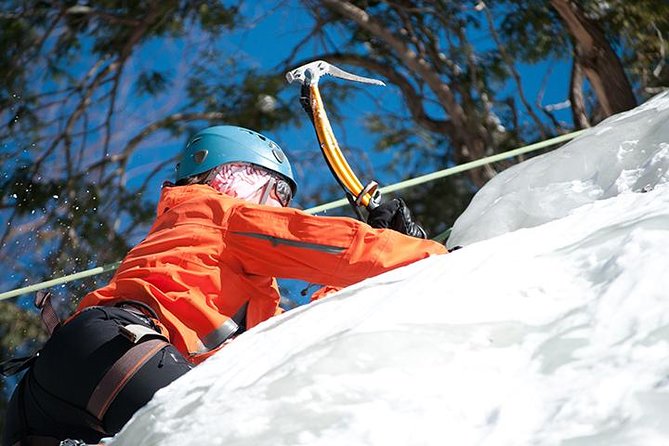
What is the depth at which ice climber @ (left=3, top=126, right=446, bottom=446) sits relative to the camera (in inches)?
82.0

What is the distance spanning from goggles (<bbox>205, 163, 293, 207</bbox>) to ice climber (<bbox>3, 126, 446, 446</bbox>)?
0.20 meters

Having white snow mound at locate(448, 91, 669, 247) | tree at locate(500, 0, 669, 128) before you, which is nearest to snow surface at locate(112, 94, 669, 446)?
white snow mound at locate(448, 91, 669, 247)

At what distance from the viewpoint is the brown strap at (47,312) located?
7.70 feet

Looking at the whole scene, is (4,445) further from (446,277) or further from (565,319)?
(565,319)

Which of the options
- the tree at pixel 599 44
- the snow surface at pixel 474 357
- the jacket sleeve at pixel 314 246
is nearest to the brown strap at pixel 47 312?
the jacket sleeve at pixel 314 246

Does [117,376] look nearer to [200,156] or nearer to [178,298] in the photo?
[178,298]

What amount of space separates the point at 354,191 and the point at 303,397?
1503 millimetres

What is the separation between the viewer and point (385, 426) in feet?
4.39

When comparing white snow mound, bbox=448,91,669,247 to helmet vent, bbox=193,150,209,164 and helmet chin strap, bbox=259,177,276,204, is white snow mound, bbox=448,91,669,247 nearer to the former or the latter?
helmet chin strap, bbox=259,177,276,204

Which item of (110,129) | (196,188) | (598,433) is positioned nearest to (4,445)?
(196,188)

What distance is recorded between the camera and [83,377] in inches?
82.7

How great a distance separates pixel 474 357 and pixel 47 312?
121 centimetres

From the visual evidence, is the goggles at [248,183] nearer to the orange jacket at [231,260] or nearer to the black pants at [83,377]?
the orange jacket at [231,260]

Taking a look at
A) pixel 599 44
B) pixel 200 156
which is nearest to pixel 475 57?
pixel 599 44
